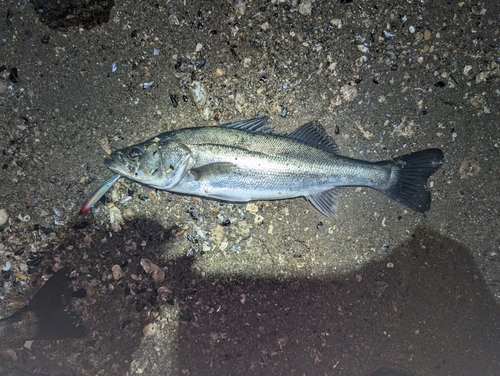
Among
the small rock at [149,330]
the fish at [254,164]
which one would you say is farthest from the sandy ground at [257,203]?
the fish at [254,164]

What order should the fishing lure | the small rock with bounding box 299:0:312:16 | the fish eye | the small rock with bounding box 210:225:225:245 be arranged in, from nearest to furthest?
the fish eye
the fishing lure
the small rock with bounding box 299:0:312:16
the small rock with bounding box 210:225:225:245

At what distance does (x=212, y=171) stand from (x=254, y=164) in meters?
0.38

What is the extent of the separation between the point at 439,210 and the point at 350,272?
3.80ft

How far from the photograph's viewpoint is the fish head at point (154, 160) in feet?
7.70

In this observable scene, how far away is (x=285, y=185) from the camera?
247 cm

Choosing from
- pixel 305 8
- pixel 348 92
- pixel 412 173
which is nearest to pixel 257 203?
pixel 348 92

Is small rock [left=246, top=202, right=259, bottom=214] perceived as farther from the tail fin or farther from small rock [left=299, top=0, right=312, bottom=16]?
small rock [left=299, top=0, right=312, bottom=16]

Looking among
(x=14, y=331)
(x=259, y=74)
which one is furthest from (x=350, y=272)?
(x=14, y=331)

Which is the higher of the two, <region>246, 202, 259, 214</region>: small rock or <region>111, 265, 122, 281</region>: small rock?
<region>246, 202, 259, 214</region>: small rock

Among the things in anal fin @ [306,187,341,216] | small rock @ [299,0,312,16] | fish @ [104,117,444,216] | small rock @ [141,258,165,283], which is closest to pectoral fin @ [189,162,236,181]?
fish @ [104,117,444,216]

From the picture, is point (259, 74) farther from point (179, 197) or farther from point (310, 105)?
point (179, 197)

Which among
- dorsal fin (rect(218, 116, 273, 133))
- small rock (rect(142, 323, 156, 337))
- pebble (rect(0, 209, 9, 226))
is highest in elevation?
dorsal fin (rect(218, 116, 273, 133))

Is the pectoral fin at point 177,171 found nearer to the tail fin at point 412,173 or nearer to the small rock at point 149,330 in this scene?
the small rock at point 149,330

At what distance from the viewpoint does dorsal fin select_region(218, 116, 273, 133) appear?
98.3 inches
